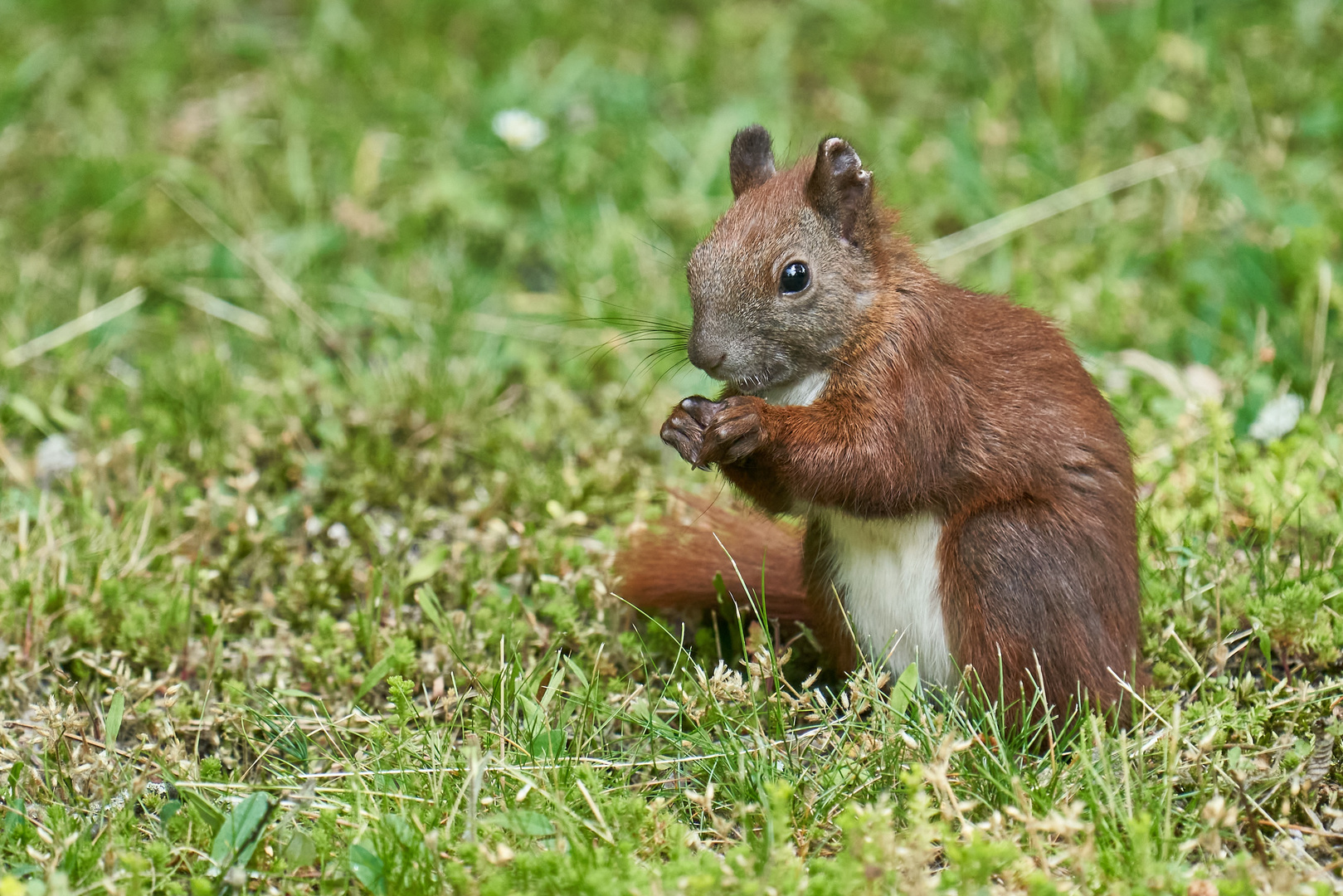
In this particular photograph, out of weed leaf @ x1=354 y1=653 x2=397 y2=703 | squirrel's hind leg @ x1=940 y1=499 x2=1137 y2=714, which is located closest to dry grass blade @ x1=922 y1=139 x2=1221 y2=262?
squirrel's hind leg @ x1=940 y1=499 x2=1137 y2=714

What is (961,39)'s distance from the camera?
5.91 m

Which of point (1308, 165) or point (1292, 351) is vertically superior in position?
point (1308, 165)

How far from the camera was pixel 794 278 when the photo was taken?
2746 mm

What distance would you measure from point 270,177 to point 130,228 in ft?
1.87

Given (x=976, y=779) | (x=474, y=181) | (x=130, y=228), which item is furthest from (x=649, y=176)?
(x=976, y=779)

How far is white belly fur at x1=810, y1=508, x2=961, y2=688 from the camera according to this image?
276 cm

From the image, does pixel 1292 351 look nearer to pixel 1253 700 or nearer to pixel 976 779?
pixel 1253 700

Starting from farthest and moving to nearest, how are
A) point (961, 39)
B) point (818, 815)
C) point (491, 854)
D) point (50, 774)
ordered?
point (961, 39), point (50, 774), point (818, 815), point (491, 854)

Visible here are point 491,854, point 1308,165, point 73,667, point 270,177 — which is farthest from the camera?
point 270,177

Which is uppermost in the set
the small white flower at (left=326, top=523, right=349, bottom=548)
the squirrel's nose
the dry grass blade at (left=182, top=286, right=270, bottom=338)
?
the squirrel's nose

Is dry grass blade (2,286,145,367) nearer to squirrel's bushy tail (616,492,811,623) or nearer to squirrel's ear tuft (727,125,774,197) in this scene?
squirrel's bushy tail (616,492,811,623)

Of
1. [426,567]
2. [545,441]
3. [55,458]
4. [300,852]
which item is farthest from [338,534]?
[300,852]

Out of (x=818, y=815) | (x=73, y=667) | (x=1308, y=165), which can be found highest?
(x=1308, y=165)

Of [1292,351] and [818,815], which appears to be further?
[1292,351]
